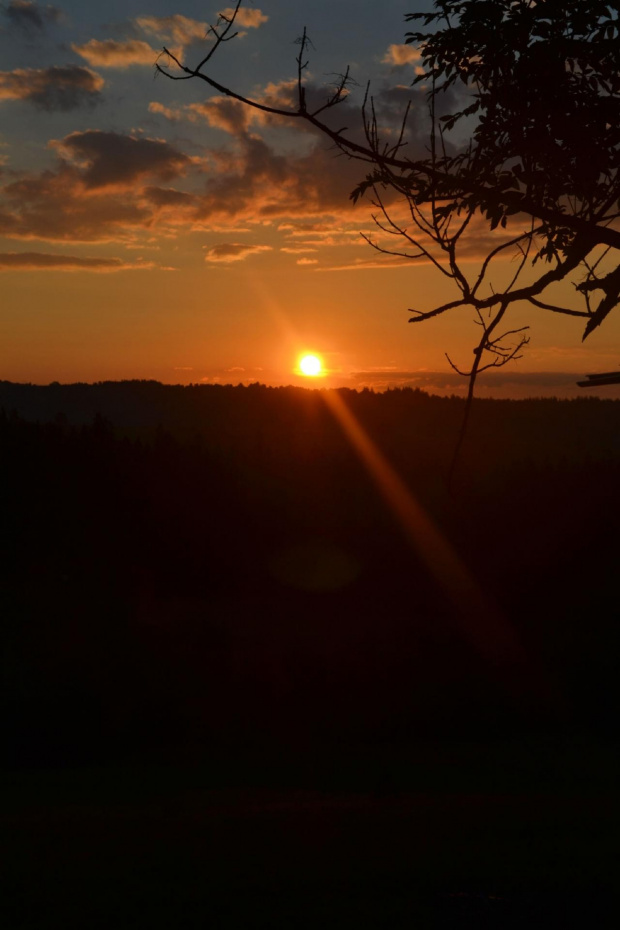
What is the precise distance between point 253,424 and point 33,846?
224ft

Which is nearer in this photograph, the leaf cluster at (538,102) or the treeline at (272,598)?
the leaf cluster at (538,102)

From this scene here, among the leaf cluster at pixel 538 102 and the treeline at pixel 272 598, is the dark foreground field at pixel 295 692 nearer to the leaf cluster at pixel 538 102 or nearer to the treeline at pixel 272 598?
the treeline at pixel 272 598

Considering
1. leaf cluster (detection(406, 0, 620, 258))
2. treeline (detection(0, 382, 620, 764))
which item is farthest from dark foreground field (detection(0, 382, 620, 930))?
leaf cluster (detection(406, 0, 620, 258))

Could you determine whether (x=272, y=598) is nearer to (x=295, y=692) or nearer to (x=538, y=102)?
(x=295, y=692)

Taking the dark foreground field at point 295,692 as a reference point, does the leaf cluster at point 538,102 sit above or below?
above

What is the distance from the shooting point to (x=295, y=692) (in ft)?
52.4

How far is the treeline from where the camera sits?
14.7 meters

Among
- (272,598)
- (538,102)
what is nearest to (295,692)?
(272,598)

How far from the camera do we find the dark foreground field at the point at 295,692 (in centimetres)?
611

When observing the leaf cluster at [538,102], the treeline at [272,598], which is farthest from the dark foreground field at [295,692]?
the leaf cluster at [538,102]

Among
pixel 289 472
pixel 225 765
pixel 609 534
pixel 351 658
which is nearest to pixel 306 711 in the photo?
pixel 351 658

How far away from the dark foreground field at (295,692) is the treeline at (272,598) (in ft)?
0.24

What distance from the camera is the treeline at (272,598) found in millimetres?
A: 14672

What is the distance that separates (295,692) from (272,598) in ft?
26.3
